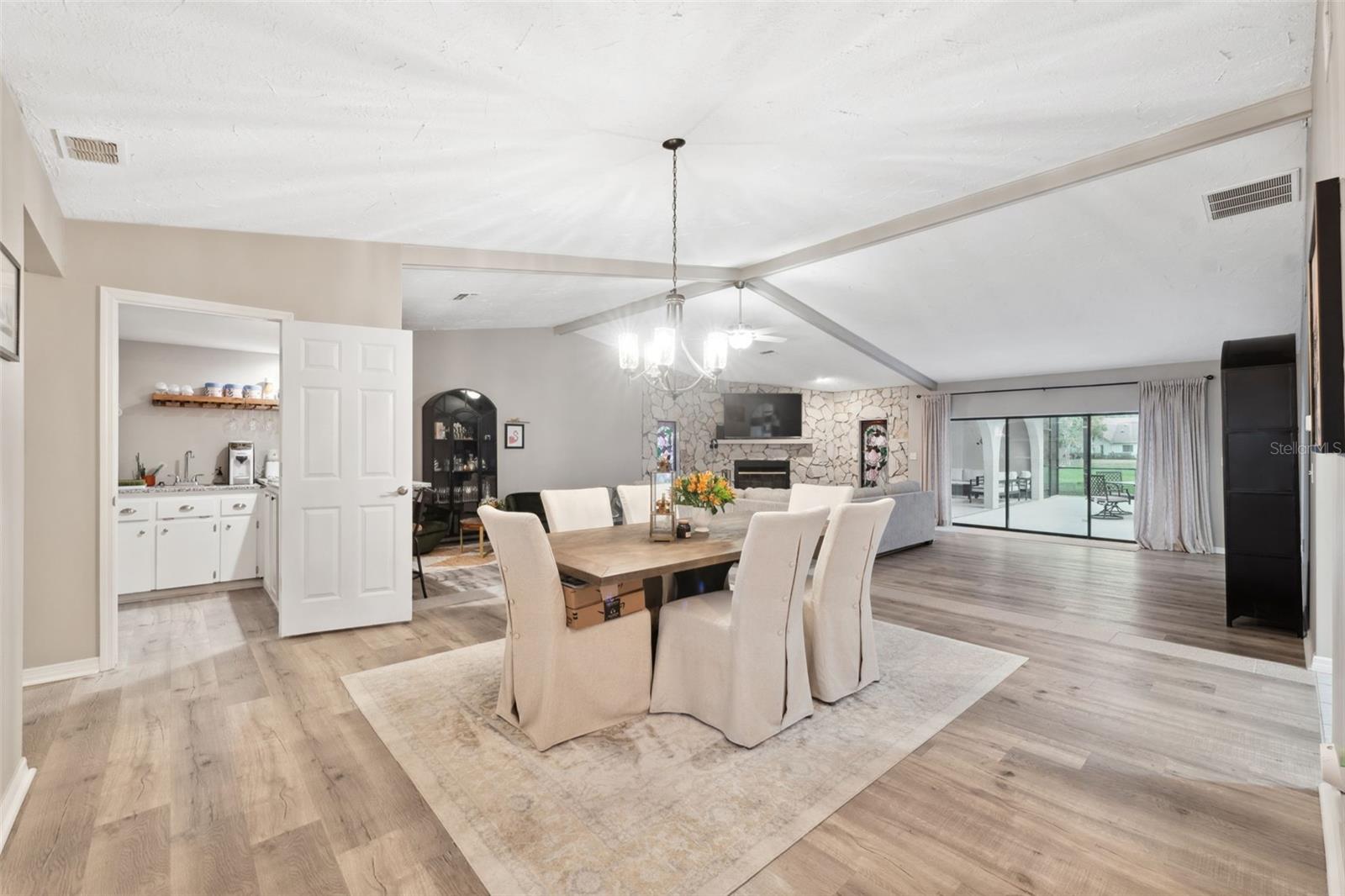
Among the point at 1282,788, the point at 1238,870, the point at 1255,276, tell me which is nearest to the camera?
the point at 1238,870

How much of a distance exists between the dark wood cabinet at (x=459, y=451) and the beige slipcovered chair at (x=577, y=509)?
3890 millimetres

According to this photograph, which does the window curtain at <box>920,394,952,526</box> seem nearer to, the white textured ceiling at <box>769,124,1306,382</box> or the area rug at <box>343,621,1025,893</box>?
the white textured ceiling at <box>769,124,1306,382</box>

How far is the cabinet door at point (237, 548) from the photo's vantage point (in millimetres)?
5039

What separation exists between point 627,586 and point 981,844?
1.53 m

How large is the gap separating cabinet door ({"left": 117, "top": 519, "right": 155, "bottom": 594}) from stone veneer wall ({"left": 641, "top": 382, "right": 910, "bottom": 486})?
236 inches

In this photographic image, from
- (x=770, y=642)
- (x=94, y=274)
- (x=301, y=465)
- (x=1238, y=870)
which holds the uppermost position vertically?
(x=94, y=274)

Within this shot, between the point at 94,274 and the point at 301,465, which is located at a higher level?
the point at 94,274

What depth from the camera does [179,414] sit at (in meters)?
5.48

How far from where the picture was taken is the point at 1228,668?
3.32 metres

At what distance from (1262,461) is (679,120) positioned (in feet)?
13.9

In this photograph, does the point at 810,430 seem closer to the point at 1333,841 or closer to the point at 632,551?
the point at 632,551

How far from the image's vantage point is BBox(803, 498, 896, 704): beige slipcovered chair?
2818 mm

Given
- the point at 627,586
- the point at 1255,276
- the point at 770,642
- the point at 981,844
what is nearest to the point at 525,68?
the point at 627,586

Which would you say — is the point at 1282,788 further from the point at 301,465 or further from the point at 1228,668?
the point at 301,465
